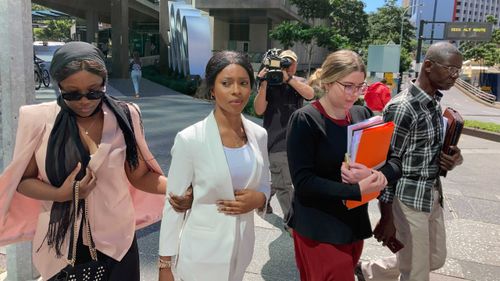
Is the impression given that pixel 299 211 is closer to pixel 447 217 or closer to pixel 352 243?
pixel 352 243

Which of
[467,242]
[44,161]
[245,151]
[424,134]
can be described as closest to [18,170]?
[44,161]

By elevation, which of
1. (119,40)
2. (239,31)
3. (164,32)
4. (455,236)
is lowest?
(455,236)

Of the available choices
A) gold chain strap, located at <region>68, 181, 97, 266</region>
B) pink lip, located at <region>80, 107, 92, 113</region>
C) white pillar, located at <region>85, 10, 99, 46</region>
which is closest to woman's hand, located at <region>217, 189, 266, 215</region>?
gold chain strap, located at <region>68, 181, 97, 266</region>

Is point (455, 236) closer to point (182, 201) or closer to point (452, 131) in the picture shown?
point (452, 131)

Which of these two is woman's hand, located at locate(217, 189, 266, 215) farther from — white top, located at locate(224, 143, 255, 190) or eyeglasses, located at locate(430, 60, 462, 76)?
eyeglasses, located at locate(430, 60, 462, 76)

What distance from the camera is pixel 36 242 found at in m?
2.05

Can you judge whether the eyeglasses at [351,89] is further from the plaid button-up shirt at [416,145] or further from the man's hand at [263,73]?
the man's hand at [263,73]

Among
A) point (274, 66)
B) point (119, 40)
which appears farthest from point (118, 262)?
point (119, 40)

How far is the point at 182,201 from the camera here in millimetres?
2012

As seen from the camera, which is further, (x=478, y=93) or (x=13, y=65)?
(x=478, y=93)

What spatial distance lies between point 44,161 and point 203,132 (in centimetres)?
70

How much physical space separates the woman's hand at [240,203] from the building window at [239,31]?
4498 cm

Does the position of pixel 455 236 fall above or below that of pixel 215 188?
below

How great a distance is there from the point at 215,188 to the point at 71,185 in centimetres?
61
